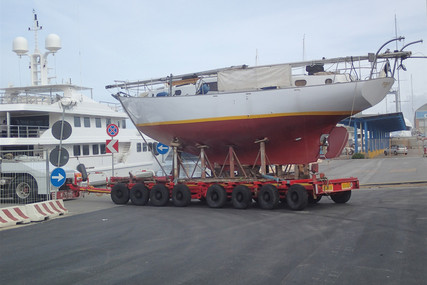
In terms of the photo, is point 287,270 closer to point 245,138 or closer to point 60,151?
point 245,138

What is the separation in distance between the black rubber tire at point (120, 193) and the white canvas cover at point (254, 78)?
186 inches

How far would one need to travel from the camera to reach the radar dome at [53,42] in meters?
23.2

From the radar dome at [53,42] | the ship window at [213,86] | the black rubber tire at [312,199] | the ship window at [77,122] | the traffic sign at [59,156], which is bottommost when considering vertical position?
the black rubber tire at [312,199]

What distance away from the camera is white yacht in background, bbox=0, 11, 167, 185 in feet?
60.9

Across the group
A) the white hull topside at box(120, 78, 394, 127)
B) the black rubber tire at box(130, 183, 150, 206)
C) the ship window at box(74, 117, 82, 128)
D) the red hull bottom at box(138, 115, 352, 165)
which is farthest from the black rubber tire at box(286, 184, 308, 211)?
the ship window at box(74, 117, 82, 128)

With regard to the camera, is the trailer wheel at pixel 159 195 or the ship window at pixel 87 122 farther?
the ship window at pixel 87 122

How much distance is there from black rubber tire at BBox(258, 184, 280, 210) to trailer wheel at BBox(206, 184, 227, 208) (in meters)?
1.14

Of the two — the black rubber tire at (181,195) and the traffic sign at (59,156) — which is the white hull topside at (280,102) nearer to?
the black rubber tire at (181,195)

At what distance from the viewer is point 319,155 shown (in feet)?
39.5

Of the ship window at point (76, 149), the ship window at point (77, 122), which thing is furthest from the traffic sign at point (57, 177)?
the ship window at point (77, 122)

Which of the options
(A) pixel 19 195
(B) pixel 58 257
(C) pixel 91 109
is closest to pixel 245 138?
(B) pixel 58 257

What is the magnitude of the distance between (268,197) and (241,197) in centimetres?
81

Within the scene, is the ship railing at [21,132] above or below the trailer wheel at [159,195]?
above

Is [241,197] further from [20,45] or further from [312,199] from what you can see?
[20,45]
